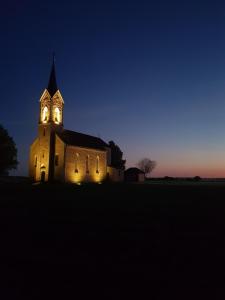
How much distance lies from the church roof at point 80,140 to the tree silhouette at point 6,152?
9.04m

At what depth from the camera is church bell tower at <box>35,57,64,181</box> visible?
56.3 meters

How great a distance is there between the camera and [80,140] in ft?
205

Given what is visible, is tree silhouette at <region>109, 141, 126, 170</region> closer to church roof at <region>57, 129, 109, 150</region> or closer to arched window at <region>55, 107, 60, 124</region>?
church roof at <region>57, 129, 109, 150</region>

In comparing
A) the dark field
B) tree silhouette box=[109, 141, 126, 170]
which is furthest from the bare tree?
the dark field

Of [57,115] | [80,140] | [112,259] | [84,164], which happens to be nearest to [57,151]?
[84,164]

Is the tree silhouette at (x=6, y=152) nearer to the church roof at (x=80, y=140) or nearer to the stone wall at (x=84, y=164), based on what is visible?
the church roof at (x=80, y=140)

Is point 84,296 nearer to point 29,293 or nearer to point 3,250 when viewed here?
point 29,293

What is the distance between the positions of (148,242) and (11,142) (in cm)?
5337

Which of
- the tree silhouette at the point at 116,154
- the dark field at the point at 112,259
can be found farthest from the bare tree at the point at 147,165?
the dark field at the point at 112,259

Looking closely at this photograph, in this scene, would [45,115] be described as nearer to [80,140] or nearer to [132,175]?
[80,140]

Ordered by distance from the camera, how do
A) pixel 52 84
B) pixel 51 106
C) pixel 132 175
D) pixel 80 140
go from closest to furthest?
pixel 51 106 → pixel 52 84 → pixel 80 140 → pixel 132 175

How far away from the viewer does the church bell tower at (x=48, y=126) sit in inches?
2218

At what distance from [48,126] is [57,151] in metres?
4.79

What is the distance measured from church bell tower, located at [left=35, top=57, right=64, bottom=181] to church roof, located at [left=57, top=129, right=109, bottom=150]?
181 cm
